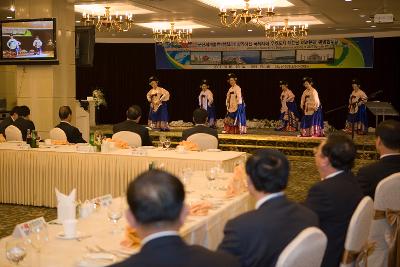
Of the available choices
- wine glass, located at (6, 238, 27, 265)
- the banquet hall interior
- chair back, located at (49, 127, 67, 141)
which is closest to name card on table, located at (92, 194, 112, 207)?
the banquet hall interior

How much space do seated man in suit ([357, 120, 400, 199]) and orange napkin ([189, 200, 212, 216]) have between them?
114cm

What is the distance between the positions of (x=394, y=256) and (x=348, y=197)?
1169 millimetres

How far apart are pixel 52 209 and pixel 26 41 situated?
11.4 feet

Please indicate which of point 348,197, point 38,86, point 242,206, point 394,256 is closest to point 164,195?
point 348,197

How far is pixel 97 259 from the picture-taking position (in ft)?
7.98

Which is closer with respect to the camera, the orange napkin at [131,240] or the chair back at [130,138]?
the orange napkin at [131,240]

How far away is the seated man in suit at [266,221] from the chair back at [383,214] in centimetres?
125

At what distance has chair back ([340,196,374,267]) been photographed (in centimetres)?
288

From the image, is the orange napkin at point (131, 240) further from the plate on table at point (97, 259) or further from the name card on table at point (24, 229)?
the name card on table at point (24, 229)

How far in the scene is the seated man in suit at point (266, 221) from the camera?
227 centimetres

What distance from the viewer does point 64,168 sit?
6660 millimetres

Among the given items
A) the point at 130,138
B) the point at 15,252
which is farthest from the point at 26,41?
the point at 15,252

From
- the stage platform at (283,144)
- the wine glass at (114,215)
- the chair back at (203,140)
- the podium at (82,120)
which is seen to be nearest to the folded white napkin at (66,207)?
the wine glass at (114,215)

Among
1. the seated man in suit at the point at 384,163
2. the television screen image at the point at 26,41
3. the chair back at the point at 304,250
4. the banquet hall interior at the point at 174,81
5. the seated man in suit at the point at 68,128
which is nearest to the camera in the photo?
the chair back at the point at 304,250
